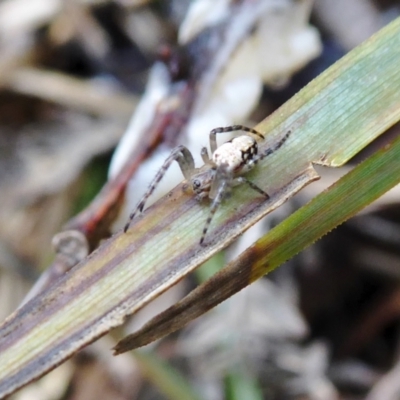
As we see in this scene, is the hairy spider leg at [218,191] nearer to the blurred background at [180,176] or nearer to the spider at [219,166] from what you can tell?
the spider at [219,166]

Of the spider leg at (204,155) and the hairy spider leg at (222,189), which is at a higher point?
the spider leg at (204,155)

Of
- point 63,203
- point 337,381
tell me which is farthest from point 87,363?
point 337,381

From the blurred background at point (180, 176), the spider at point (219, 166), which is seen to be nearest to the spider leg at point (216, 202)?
the spider at point (219, 166)

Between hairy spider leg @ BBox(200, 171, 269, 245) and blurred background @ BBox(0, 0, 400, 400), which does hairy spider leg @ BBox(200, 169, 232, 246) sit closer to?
hairy spider leg @ BBox(200, 171, 269, 245)

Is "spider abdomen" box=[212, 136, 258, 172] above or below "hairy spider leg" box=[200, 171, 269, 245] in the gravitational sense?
above

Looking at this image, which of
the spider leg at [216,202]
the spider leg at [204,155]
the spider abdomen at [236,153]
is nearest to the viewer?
the spider leg at [216,202]

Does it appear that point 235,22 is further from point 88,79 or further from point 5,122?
point 5,122

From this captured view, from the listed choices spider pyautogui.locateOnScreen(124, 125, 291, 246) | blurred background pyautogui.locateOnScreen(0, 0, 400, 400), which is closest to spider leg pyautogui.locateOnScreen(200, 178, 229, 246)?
spider pyautogui.locateOnScreen(124, 125, 291, 246)
